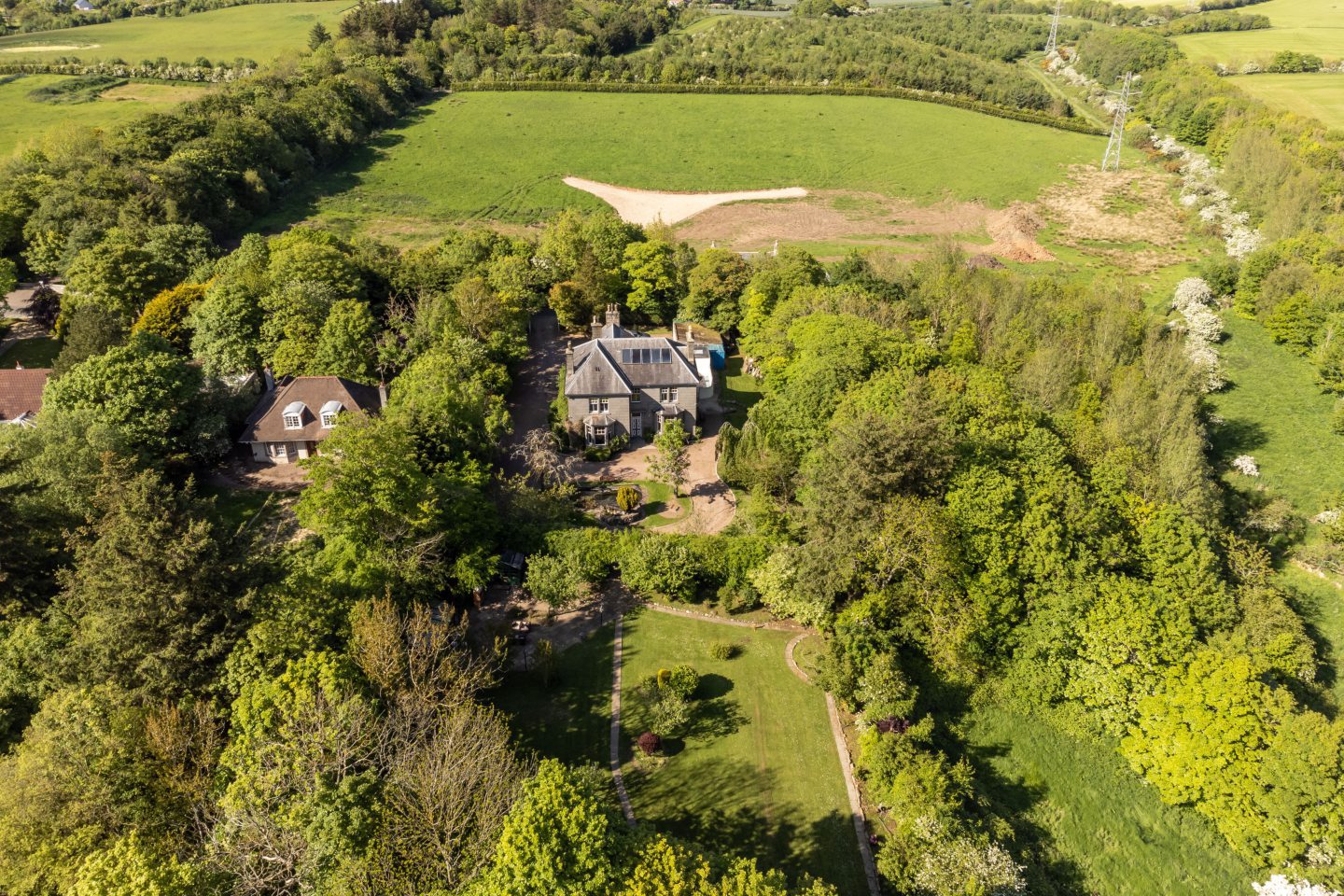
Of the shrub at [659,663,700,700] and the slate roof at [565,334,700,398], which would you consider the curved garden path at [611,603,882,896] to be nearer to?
the shrub at [659,663,700,700]

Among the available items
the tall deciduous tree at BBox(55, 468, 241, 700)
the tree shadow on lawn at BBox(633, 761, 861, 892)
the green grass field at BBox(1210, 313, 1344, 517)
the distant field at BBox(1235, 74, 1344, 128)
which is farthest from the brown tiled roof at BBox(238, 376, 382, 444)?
the distant field at BBox(1235, 74, 1344, 128)

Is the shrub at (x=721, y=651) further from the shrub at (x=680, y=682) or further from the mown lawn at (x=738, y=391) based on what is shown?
the mown lawn at (x=738, y=391)

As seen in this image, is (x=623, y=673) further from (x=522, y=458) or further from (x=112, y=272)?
(x=112, y=272)

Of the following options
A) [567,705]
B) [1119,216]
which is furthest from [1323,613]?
[1119,216]

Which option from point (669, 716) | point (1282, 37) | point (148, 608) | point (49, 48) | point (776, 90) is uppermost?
point (1282, 37)

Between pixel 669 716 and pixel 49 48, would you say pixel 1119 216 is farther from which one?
pixel 49 48
